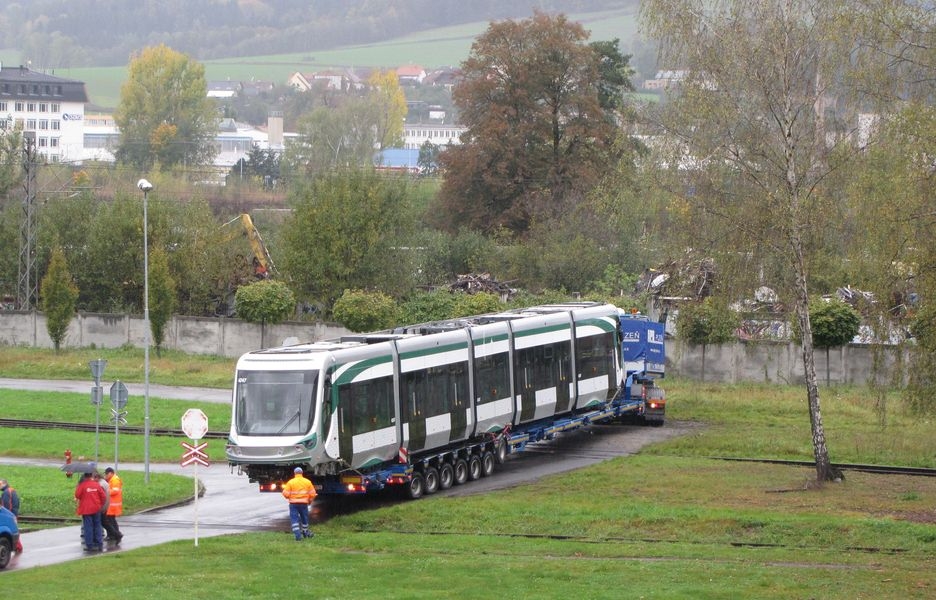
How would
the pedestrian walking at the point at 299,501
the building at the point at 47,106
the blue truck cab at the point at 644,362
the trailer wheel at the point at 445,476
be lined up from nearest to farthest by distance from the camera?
the pedestrian walking at the point at 299,501, the trailer wheel at the point at 445,476, the blue truck cab at the point at 644,362, the building at the point at 47,106

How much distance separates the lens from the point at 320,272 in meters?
63.0

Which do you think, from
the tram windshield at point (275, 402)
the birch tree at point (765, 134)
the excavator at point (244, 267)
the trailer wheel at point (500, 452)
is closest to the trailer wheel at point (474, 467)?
the trailer wheel at point (500, 452)

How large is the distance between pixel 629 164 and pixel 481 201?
26926mm

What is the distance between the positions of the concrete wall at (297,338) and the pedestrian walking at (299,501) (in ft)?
83.9

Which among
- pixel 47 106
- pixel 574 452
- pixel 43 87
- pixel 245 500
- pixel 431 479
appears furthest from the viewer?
pixel 47 106

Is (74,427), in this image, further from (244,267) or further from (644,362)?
(244,267)

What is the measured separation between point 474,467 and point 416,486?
3.05 metres

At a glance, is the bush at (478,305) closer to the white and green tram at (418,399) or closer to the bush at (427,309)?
the bush at (427,309)

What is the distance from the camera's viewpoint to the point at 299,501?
24.9 meters

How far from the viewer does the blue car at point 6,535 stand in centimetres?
2259

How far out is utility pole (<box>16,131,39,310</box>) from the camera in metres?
64.0

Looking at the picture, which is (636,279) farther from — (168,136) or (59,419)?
(168,136)

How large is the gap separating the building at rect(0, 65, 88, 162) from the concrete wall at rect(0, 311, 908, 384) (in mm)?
128385

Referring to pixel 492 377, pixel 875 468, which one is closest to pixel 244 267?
pixel 492 377
